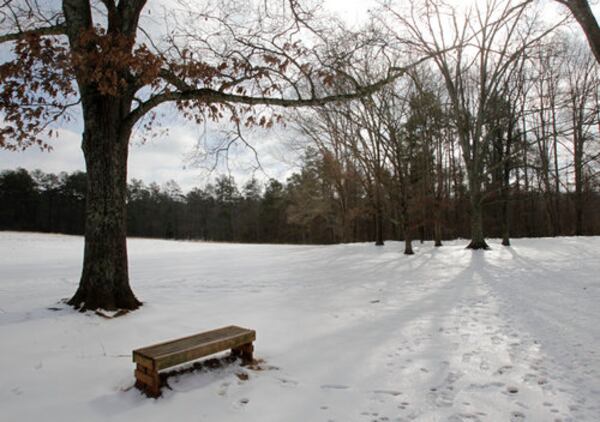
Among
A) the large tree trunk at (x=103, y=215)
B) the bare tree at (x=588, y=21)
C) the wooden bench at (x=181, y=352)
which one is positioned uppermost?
the bare tree at (x=588, y=21)

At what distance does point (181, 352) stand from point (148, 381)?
0.33m

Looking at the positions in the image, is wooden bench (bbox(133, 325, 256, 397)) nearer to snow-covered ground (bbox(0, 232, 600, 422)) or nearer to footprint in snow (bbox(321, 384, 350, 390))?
snow-covered ground (bbox(0, 232, 600, 422))

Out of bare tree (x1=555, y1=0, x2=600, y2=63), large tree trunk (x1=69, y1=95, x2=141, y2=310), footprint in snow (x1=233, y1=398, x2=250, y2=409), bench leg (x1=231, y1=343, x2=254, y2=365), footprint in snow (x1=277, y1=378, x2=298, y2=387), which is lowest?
footprint in snow (x1=233, y1=398, x2=250, y2=409)

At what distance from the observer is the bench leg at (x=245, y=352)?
3.61 meters

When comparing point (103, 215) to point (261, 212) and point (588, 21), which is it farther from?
point (261, 212)

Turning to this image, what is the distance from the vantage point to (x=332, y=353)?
12.9 ft

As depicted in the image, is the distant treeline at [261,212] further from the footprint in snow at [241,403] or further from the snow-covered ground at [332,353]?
the footprint in snow at [241,403]

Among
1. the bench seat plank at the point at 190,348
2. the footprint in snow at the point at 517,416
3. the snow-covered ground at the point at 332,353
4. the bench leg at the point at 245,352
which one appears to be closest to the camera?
the footprint in snow at the point at 517,416

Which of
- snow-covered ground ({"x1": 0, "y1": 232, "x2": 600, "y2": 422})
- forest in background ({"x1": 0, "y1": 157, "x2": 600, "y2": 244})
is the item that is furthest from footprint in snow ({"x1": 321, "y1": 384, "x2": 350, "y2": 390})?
forest in background ({"x1": 0, "y1": 157, "x2": 600, "y2": 244})

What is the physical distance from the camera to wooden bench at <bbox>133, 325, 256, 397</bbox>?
9.30 ft

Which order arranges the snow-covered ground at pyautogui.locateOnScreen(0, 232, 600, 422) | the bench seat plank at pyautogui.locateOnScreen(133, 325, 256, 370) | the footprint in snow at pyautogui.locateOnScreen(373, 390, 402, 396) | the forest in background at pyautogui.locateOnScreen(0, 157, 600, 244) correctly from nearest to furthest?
the snow-covered ground at pyautogui.locateOnScreen(0, 232, 600, 422)
the bench seat plank at pyautogui.locateOnScreen(133, 325, 256, 370)
the footprint in snow at pyautogui.locateOnScreen(373, 390, 402, 396)
the forest in background at pyautogui.locateOnScreen(0, 157, 600, 244)

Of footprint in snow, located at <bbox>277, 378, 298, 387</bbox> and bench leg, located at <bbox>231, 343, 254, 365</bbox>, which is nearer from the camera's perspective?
footprint in snow, located at <bbox>277, 378, 298, 387</bbox>

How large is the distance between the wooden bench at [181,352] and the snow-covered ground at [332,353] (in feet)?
0.49

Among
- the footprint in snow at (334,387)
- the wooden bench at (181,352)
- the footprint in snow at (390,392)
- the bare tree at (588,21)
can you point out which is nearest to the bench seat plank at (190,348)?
the wooden bench at (181,352)
